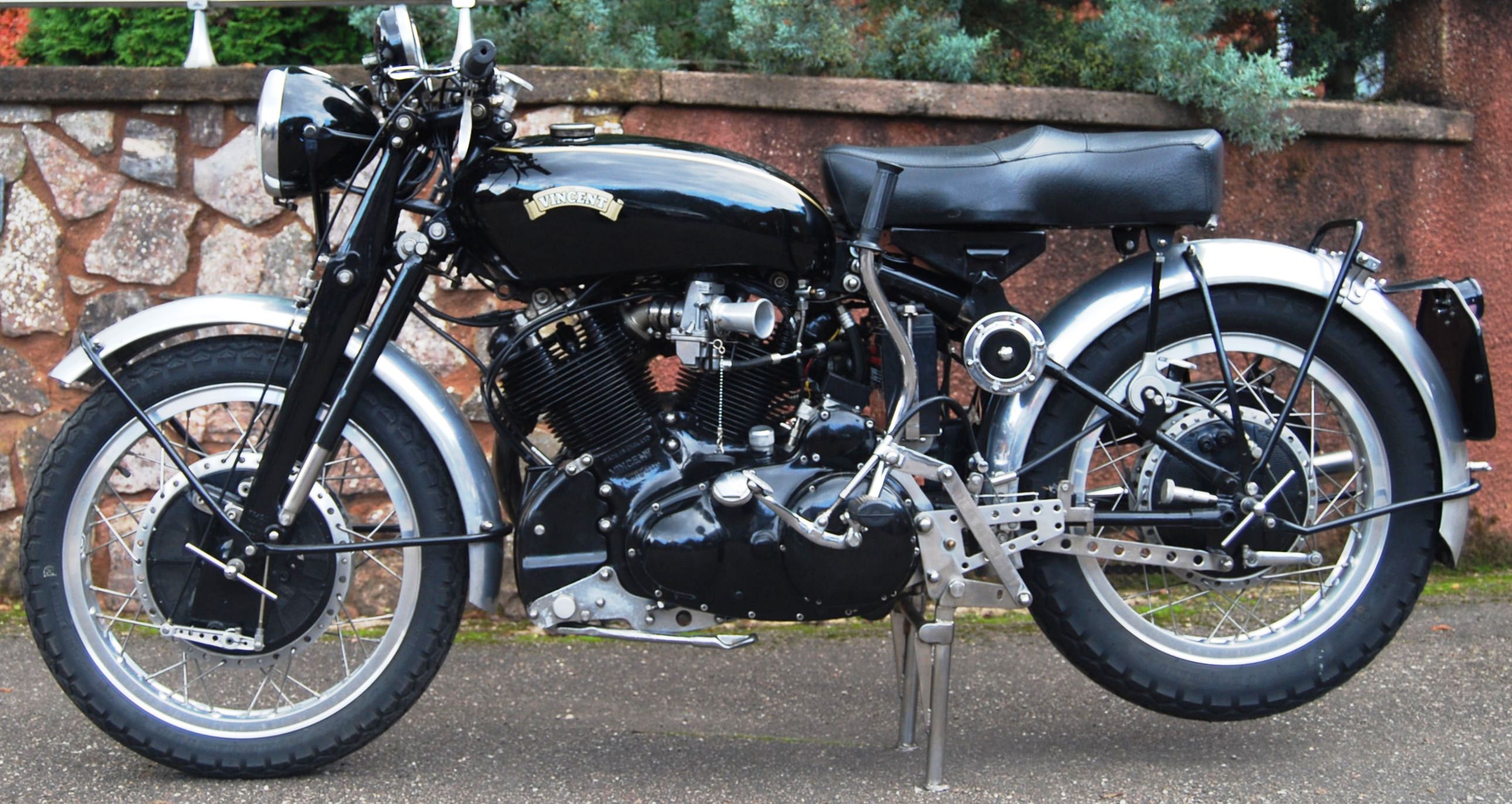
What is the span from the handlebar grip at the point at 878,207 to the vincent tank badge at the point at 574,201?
43cm

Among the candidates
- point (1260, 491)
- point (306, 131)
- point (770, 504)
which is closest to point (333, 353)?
point (306, 131)

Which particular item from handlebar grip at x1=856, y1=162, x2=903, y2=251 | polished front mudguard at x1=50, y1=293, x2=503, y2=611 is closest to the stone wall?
polished front mudguard at x1=50, y1=293, x2=503, y2=611

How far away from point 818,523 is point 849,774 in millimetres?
575

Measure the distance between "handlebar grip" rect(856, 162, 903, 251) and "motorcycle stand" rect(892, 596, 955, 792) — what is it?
0.70m

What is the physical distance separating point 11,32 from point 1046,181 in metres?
4.05

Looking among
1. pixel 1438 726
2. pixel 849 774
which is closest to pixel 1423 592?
pixel 1438 726

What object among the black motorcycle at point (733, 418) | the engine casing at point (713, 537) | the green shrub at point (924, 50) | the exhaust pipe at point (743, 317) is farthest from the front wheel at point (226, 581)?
the green shrub at point (924, 50)

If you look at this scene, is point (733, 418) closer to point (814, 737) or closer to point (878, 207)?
point (878, 207)

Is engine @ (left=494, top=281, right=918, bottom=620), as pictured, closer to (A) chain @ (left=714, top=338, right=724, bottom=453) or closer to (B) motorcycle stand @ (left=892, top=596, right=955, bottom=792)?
(A) chain @ (left=714, top=338, right=724, bottom=453)

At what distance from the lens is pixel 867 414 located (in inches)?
105

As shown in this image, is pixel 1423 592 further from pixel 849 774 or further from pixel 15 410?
pixel 15 410

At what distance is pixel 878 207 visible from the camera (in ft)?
8.15

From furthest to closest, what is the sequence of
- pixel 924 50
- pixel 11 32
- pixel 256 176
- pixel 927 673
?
pixel 11 32 → pixel 924 50 → pixel 256 176 → pixel 927 673

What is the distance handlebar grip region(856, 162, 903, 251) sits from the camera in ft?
8.14
